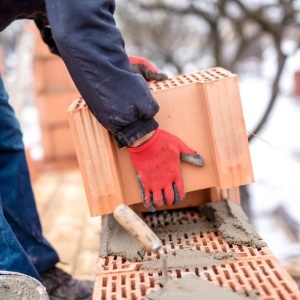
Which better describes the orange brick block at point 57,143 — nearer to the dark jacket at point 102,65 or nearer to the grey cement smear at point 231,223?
the grey cement smear at point 231,223

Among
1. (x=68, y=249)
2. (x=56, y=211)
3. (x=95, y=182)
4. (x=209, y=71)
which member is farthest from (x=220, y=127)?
(x=56, y=211)

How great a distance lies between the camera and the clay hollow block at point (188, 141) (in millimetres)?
1863

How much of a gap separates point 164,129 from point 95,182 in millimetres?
349

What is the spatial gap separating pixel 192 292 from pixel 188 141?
2.36ft

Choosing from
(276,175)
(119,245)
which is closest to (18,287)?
(119,245)

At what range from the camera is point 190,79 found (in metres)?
2.05

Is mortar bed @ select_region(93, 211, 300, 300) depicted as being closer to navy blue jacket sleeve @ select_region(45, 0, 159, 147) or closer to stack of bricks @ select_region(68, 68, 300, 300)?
stack of bricks @ select_region(68, 68, 300, 300)

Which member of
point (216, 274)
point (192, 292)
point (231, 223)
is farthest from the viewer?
point (231, 223)

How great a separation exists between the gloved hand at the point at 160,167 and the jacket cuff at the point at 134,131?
2.0 inches

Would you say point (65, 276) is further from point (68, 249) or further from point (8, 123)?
point (68, 249)

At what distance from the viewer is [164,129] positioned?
1922 mm

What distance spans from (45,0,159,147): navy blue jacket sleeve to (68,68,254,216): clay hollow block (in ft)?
0.57

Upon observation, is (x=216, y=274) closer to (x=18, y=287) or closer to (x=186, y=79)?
(x=18, y=287)

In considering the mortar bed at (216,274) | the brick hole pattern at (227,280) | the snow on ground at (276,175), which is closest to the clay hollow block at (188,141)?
the mortar bed at (216,274)
